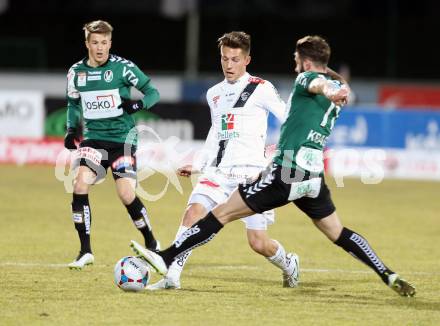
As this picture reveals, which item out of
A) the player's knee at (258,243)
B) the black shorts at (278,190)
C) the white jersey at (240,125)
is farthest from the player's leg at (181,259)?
the black shorts at (278,190)

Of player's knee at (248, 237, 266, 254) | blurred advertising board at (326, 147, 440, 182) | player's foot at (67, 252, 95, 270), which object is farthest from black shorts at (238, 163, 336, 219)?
blurred advertising board at (326, 147, 440, 182)

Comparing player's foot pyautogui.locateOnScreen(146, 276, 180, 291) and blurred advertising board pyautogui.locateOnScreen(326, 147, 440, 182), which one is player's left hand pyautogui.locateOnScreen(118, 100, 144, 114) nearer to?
player's foot pyautogui.locateOnScreen(146, 276, 180, 291)

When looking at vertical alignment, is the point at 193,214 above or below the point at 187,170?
below

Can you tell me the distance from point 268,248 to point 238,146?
0.91m

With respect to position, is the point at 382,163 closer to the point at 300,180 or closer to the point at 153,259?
the point at 300,180

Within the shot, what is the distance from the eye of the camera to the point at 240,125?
28.4 ft

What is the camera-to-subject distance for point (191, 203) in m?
8.58

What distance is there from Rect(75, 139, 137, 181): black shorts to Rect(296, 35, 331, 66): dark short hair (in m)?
2.89

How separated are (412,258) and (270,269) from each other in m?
1.88

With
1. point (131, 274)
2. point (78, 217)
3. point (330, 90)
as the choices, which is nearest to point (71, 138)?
point (78, 217)

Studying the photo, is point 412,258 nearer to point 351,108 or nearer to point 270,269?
point 270,269

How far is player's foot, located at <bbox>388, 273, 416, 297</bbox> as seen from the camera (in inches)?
309

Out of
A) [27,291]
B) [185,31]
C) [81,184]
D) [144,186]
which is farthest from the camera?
[185,31]

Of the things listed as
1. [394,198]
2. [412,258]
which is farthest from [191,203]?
[394,198]
